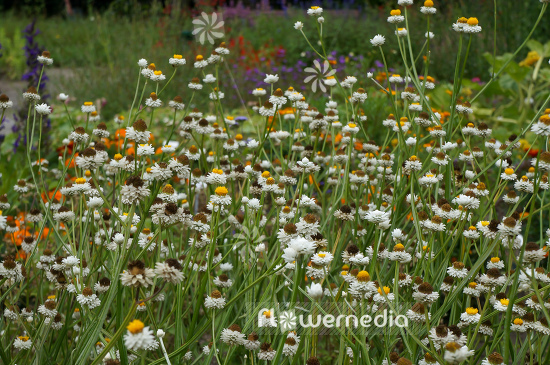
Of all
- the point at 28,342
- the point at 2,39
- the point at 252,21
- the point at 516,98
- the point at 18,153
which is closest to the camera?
the point at 28,342

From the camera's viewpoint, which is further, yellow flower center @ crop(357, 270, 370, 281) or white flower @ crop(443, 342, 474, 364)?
yellow flower center @ crop(357, 270, 370, 281)

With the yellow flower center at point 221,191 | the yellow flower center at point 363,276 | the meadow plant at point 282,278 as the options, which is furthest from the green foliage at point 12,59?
the yellow flower center at point 363,276

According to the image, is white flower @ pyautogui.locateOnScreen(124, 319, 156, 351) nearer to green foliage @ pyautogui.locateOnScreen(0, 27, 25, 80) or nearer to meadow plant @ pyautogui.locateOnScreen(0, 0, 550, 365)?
meadow plant @ pyautogui.locateOnScreen(0, 0, 550, 365)

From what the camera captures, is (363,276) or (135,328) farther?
(363,276)

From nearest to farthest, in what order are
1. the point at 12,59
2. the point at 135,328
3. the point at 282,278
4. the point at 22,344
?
the point at 135,328 < the point at 22,344 < the point at 282,278 < the point at 12,59

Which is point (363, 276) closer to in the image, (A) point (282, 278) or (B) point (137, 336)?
(A) point (282, 278)

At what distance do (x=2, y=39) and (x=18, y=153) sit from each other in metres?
5.89

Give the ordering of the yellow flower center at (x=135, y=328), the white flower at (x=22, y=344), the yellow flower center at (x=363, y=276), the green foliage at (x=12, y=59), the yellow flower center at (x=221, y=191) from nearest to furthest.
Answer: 1. the yellow flower center at (x=135, y=328)
2. the yellow flower center at (x=363, y=276)
3. the yellow flower center at (x=221, y=191)
4. the white flower at (x=22, y=344)
5. the green foliage at (x=12, y=59)

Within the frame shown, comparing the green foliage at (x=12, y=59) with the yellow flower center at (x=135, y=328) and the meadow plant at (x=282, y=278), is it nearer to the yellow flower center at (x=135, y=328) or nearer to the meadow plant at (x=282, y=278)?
the meadow plant at (x=282, y=278)

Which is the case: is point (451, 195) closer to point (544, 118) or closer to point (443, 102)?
point (544, 118)

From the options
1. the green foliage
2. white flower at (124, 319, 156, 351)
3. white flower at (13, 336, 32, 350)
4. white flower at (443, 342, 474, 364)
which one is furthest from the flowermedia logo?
the green foliage

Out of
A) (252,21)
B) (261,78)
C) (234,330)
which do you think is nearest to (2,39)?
(252,21)

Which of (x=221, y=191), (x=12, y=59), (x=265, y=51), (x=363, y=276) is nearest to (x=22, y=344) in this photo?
(x=221, y=191)

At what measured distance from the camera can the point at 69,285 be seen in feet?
4.94
